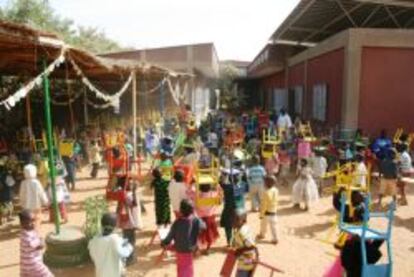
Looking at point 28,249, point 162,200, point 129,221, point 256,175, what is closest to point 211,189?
point 162,200

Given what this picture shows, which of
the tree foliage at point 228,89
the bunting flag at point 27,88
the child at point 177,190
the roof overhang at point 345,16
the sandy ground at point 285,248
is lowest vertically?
the sandy ground at point 285,248

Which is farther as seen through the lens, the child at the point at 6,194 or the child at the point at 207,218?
the child at the point at 6,194

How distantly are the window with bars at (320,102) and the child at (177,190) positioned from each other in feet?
34.4

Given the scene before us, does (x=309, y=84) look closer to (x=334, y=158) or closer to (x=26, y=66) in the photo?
(x=334, y=158)

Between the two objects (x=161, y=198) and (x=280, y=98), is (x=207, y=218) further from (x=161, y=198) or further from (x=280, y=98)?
(x=280, y=98)

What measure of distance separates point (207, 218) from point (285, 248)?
1382 millimetres

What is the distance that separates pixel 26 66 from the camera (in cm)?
1267

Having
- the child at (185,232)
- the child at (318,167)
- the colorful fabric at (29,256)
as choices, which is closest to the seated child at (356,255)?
the child at (185,232)

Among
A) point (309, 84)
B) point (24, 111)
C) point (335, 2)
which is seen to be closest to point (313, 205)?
point (335, 2)

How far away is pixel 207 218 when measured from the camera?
7086 millimetres

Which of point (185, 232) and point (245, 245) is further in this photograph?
point (185, 232)

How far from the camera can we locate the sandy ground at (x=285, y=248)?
6.53 m

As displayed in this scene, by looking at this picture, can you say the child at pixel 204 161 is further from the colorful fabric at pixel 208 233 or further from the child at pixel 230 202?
the colorful fabric at pixel 208 233

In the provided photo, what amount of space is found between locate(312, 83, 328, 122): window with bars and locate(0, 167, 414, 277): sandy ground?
24.4 ft
